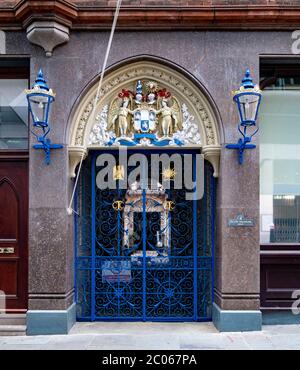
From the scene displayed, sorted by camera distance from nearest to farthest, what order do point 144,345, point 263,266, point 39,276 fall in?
point 144,345 → point 39,276 → point 263,266

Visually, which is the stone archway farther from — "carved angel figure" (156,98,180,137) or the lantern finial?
the lantern finial

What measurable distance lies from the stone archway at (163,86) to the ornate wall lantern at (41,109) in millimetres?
399

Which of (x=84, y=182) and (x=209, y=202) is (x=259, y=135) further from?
(x=84, y=182)

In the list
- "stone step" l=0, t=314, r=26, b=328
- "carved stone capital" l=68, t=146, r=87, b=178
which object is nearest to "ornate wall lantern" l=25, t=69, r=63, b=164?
"carved stone capital" l=68, t=146, r=87, b=178

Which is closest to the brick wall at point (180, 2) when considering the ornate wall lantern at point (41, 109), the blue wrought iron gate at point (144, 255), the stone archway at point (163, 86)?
the stone archway at point (163, 86)

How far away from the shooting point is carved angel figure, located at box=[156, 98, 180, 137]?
7.64m

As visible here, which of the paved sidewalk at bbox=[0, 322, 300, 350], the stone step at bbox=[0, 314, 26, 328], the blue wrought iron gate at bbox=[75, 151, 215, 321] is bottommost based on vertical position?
the paved sidewalk at bbox=[0, 322, 300, 350]

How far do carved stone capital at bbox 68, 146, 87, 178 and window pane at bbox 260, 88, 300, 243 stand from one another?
3.15 meters

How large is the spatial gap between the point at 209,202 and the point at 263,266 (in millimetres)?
1443

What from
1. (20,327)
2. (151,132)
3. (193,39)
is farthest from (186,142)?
(20,327)

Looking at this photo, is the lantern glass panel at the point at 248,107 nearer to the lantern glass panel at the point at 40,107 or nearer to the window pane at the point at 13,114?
the lantern glass panel at the point at 40,107

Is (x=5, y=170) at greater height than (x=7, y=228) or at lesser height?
greater

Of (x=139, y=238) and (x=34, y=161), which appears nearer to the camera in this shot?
(x=34, y=161)

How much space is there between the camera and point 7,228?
7664 mm
